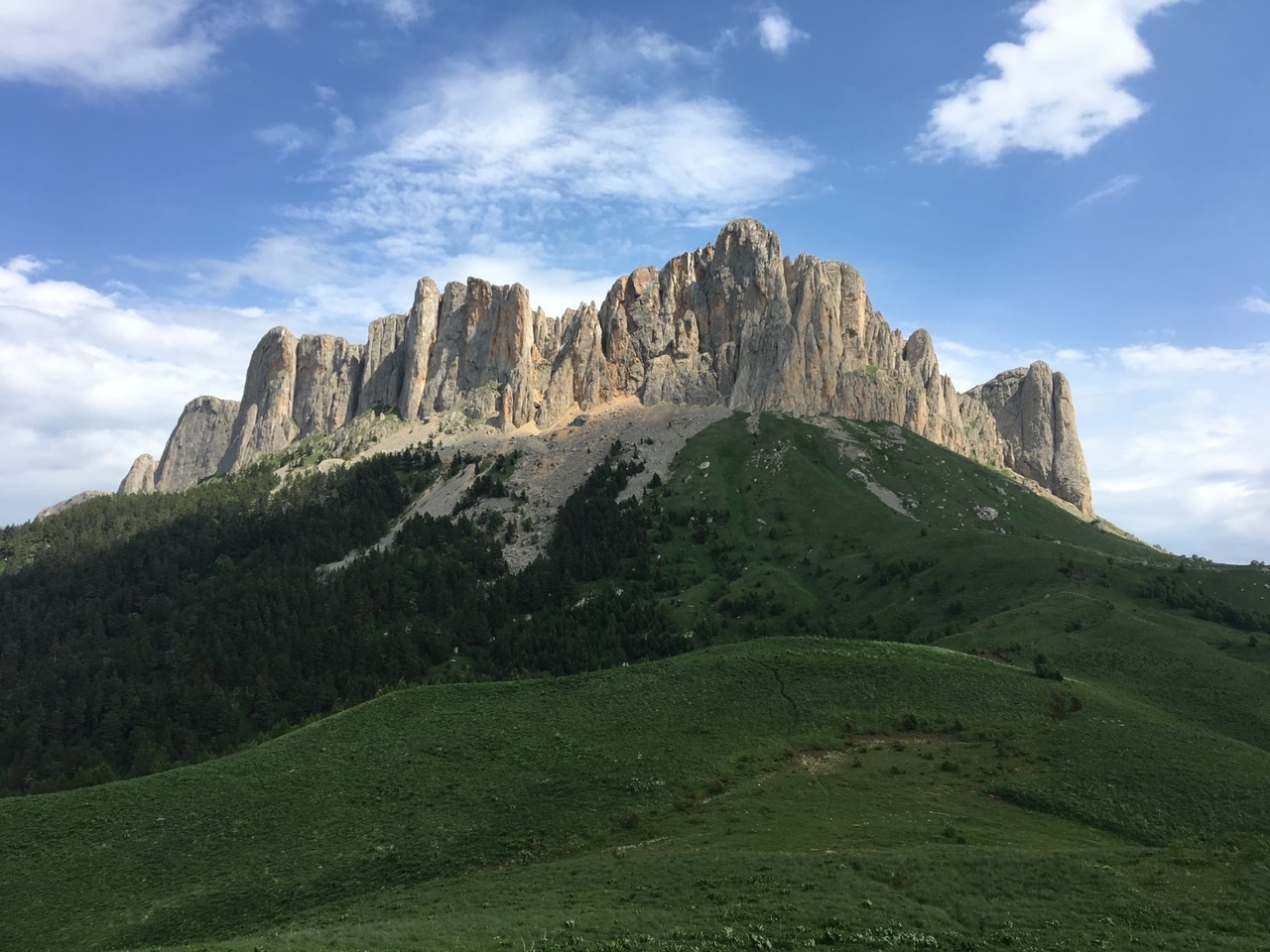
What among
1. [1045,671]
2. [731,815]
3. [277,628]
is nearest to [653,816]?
[731,815]

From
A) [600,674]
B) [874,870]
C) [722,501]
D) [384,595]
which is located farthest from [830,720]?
[722,501]

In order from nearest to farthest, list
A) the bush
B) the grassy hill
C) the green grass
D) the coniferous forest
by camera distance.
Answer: the grassy hill → the green grass → the bush → the coniferous forest

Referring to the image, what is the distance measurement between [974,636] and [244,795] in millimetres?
73958

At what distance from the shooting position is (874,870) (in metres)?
34.3

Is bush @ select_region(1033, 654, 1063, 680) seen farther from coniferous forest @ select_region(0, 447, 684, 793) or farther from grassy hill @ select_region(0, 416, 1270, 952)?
coniferous forest @ select_region(0, 447, 684, 793)

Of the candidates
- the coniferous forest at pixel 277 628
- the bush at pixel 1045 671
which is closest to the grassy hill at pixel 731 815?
the bush at pixel 1045 671

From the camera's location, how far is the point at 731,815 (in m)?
44.5

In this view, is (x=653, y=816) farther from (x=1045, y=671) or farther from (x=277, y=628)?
(x=277, y=628)

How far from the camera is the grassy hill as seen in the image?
3062 centimetres

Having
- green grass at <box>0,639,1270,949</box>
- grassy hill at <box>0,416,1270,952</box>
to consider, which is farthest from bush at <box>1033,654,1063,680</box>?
green grass at <box>0,639,1270,949</box>

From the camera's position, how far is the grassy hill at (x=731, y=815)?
30.6 metres

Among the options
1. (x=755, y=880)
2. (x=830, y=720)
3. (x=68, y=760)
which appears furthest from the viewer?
(x=68, y=760)

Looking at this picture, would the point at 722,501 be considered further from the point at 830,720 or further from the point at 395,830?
the point at 395,830

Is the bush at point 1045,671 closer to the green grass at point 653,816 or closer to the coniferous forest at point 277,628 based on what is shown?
the green grass at point 653,816
